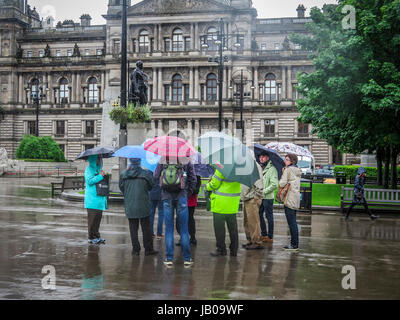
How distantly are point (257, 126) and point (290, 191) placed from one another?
54968 millimetres

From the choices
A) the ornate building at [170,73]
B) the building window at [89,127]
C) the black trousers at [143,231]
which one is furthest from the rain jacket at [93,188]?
the building window at [89,127]

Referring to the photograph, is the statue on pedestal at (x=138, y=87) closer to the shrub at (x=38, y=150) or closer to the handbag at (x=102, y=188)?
the handbag at (x=102, y=188)

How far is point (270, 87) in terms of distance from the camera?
65.2 metres

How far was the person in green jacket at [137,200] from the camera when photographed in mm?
9188

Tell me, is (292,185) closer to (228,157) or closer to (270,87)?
(228,157)

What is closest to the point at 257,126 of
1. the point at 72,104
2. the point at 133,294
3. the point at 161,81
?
the point at 161,81

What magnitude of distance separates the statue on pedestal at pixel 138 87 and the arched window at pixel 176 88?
46393mm

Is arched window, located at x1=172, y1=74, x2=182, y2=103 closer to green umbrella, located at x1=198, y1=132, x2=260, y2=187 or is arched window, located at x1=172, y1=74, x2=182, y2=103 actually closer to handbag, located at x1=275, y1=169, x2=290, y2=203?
handbag, located at x1=275, y1=169, x2=290, y2=203

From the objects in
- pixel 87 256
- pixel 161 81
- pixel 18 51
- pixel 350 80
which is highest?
pixel 18 51

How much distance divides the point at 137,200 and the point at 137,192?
154mm

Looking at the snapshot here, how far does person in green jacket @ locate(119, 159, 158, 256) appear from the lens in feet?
30.1

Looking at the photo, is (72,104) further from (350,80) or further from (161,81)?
(350,80)

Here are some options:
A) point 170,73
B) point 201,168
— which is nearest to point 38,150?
point 170,73
